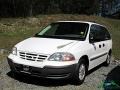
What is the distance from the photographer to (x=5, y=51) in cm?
1220

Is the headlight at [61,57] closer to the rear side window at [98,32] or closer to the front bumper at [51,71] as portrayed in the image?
the front bumper at [51,71]

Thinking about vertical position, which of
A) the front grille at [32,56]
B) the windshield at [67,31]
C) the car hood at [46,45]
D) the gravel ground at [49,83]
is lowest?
the gravel ground at [49,83]

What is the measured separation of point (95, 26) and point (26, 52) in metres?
3.07

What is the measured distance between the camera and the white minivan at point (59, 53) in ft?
22.9

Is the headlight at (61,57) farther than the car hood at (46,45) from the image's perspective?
No

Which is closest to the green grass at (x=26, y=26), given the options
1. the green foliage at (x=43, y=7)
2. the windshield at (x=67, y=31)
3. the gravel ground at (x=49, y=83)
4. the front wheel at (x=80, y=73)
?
the green foliage at (x=43, y=7)

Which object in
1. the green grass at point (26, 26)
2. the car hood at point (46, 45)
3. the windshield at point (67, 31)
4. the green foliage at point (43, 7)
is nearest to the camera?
the car hood at point (46, 45)

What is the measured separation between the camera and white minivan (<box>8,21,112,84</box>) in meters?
6.96

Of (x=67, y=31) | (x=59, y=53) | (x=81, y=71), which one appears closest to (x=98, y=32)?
(x=67, y=31)

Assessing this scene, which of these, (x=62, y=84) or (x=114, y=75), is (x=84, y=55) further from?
(x=114, y=75)

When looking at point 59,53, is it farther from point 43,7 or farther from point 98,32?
point 43,7

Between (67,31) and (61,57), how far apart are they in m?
1.70

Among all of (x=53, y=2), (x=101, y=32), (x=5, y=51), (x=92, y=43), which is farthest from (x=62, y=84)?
(x=53, y=2)

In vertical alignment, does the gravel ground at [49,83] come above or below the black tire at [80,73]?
below
